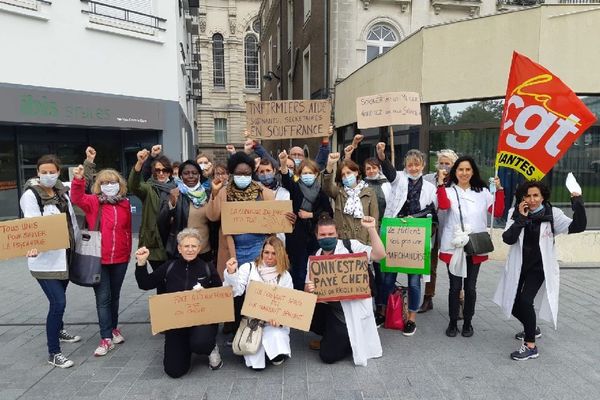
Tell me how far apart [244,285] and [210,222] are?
85 centimetres

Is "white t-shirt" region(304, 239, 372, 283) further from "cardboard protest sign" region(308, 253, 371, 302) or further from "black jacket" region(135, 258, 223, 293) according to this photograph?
"black jacket" region(135, 258, 223, 293)

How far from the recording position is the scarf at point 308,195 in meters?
4.59

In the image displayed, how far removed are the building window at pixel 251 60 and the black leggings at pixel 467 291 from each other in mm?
46229

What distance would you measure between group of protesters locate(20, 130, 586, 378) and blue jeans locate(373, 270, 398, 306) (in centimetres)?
1

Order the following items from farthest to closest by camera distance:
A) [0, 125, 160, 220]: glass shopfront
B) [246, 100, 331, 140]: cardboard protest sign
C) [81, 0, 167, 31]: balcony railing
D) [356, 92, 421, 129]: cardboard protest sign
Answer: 1. [81, 0, 167, 31]: balcony railing
2. [0, 125, 160, 220]: glass shopfront
3. [356, 92, 421, 129]: cardboard protest sign
4. [246, 100, 331, 140]: cardboard protest sign

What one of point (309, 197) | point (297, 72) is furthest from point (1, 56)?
point (297, 72)

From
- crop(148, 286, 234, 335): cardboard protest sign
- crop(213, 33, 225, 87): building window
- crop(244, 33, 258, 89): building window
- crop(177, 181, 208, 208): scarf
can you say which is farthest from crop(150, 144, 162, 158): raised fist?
crop(213, 33, 225, 87): building window

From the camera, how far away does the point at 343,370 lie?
154 inches

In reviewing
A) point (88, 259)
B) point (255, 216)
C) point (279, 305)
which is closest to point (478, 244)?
point (279, 305)

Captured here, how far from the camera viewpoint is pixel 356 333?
4020mm

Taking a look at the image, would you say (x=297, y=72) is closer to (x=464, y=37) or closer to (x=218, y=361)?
(x=464, y=37)

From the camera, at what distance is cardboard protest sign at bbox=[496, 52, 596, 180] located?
432 centimetres

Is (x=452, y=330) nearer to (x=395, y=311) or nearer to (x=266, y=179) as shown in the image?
A: (x=395, y=311)

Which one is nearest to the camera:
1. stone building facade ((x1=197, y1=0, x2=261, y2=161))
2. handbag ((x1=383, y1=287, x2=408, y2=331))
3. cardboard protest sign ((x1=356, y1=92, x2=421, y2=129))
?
handbag ((x1=383, y1=287, x2=408, y2=331))
